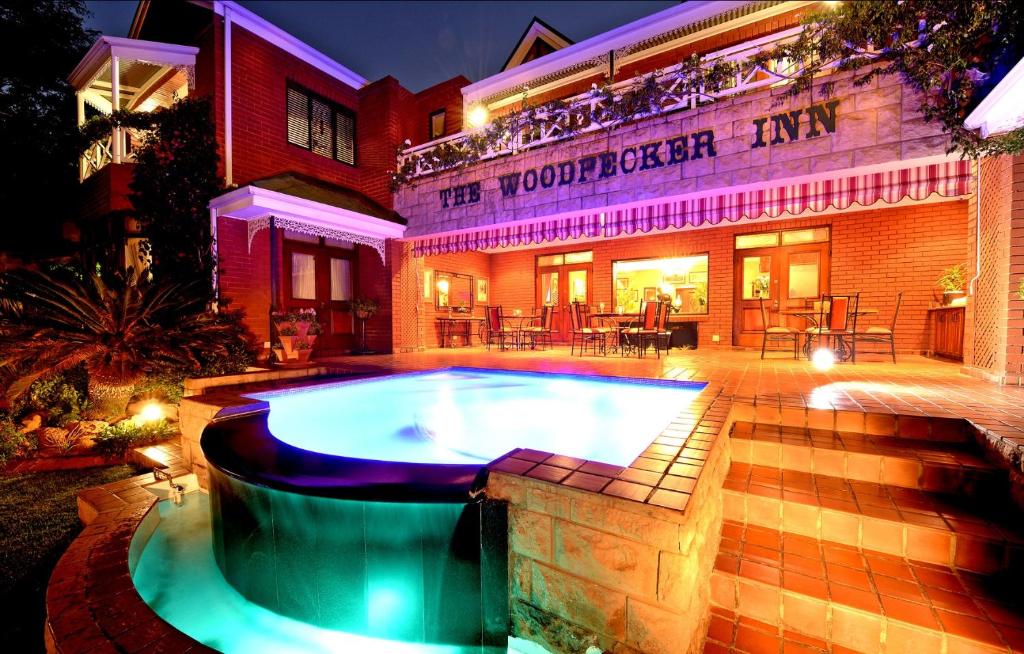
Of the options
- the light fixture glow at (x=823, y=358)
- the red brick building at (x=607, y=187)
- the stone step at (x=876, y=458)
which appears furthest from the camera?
the light fixture glow at (x=823, y=358)

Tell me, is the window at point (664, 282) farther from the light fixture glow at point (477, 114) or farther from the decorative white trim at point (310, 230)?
the decorative white trim at point (310, 230)

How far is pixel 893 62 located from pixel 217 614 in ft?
24.6

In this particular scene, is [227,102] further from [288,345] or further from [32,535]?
[32,535]

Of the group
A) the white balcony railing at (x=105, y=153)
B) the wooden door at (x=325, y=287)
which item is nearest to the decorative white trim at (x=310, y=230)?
the wooden door at (x=325, y=287)

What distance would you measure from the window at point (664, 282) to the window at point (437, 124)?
18.2 feet

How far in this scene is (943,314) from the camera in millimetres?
6500

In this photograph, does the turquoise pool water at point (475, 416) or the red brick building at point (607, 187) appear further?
Answer: the red brick building at point (607, 187)

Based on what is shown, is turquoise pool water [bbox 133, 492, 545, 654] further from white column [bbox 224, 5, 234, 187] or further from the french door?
the french door

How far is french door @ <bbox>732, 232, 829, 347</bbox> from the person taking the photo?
819 cm

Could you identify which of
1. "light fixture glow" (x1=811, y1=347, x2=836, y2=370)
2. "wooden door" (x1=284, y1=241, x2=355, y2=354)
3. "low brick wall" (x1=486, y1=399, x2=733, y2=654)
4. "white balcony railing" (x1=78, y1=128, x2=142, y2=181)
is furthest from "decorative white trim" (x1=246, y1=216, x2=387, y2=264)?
"light fixture glow" (x1=811, y1=347, x2=836, y2=370)

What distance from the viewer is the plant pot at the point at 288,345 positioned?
18.4ft

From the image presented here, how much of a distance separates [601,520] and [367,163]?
939cm

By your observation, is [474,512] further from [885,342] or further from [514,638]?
[885,342]

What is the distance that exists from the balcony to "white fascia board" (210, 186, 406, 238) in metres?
2.57
